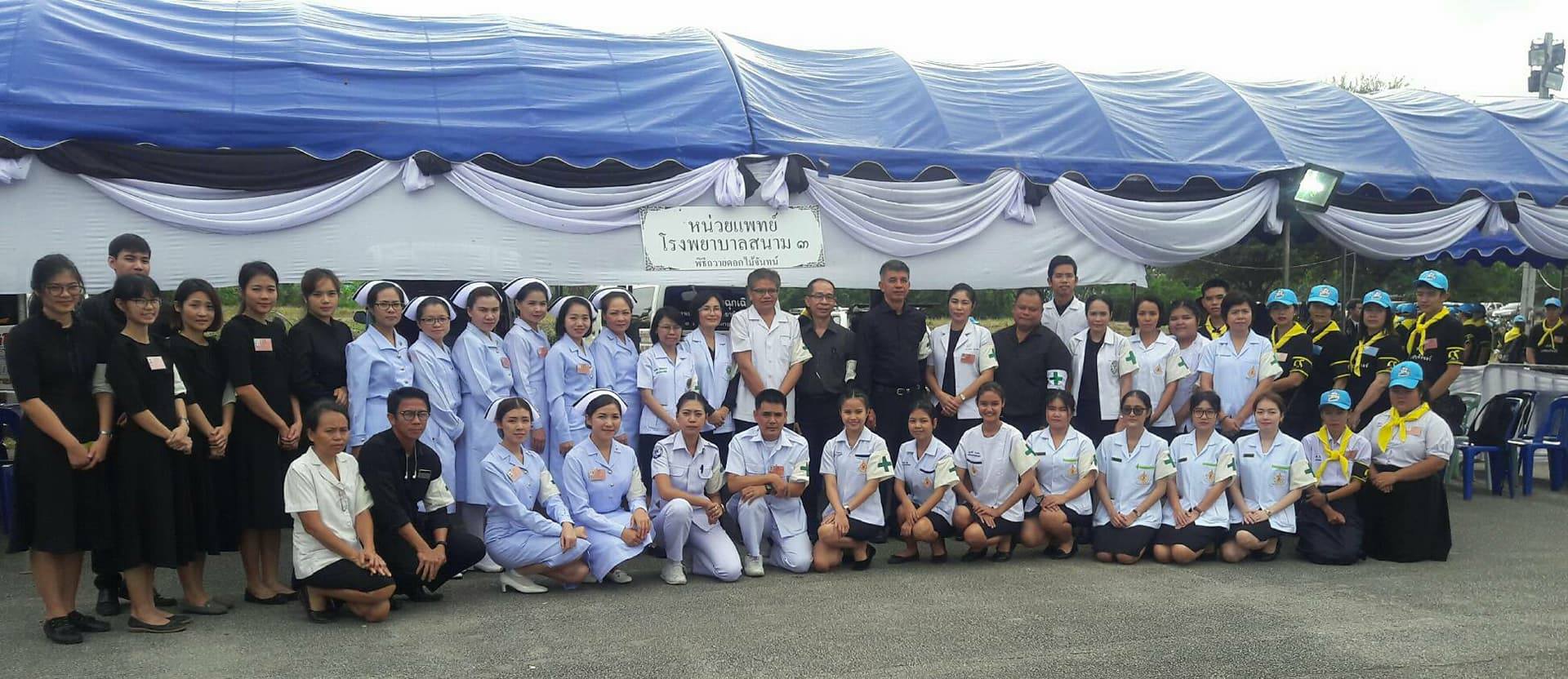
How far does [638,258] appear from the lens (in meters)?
7.41

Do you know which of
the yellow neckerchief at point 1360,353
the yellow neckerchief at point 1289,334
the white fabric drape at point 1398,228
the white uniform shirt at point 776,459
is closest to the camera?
the white uniform shirt at point 776,459

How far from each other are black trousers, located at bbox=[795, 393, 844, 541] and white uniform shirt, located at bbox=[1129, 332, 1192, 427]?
1.79 m

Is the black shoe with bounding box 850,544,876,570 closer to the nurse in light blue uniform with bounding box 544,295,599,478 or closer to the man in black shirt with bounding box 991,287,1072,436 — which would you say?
the man in black shirt with bounding box 991,287,1072,436

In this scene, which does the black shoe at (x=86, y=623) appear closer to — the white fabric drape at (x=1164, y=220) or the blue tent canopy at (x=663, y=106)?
the blue tent canopy at (x=663, y=106)

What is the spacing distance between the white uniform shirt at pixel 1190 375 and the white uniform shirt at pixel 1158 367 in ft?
0.31

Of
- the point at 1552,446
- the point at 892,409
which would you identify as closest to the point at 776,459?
the point at 892,409

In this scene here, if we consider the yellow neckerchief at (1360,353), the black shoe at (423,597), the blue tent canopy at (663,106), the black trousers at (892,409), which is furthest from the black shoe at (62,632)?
the yellow neckerchief at (1360,353)

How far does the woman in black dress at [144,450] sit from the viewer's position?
182 inches

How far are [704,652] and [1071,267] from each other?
3.83 meters

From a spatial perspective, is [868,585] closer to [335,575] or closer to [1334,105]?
[335,575]

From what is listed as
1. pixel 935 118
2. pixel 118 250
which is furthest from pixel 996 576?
pixel 118 250

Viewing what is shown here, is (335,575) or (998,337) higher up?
(998,337)

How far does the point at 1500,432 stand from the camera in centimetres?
888

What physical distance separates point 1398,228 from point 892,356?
4.84 m
